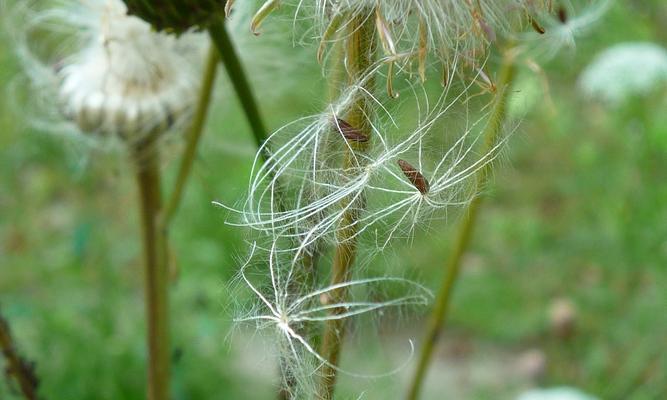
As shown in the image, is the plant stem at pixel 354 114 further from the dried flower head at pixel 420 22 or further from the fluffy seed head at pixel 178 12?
the fluffy seed head at pixel 178 12

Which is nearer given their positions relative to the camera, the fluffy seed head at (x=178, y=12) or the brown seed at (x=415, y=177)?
the brown seed at (x=415, y=177)

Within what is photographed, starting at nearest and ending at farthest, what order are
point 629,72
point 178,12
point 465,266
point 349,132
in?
point 349,132 < point 178,12 < point 629,72 < point 465,266

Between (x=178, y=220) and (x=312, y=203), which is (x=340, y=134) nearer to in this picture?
(x=312, y=203)

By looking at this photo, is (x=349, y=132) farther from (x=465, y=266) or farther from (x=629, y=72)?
(x=465, y=266)

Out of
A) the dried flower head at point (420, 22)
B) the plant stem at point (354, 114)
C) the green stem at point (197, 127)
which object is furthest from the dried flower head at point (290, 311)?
the green stem at point (197, 127)

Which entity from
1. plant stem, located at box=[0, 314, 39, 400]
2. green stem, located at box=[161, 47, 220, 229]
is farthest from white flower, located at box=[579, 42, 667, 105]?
A: plant stem, located at box=[0, 314, 39, 400]

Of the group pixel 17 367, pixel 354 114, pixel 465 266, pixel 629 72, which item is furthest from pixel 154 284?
pixel 465 266

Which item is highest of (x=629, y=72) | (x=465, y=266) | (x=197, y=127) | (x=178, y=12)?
(x=178, y=12)

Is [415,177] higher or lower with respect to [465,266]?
higher
